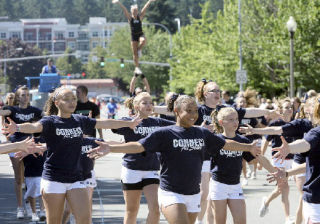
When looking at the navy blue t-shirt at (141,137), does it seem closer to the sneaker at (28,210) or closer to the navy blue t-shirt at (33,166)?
the navy blue t-shirt at (33,166)

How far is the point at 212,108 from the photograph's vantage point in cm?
1030

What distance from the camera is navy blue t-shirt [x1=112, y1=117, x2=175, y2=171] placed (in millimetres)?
9031

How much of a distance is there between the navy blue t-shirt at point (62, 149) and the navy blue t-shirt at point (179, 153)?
46.0 inches

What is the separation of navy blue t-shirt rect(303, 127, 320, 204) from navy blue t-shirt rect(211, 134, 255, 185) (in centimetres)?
179

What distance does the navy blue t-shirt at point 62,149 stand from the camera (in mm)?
8070

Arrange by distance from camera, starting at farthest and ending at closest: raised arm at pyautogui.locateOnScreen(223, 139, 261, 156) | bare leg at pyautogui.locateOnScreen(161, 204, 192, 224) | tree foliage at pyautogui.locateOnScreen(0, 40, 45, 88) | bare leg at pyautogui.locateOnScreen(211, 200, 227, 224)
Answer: tree foliage at pyautogui.locateOnScreen(0, 40, 45, 88) → bare leg at pyautogui.locateOnScreen(211, 200, 227, 224) → raised arm at pyautogui.locateOnScreen(223, 139, 261, 156) → bare leg at pyautogui.locateOnScreen(161, 204, 192, 224)

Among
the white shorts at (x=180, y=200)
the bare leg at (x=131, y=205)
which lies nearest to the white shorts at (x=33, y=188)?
the bare leg at (x=131, y=205)

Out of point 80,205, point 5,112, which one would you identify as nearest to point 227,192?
point 80,205

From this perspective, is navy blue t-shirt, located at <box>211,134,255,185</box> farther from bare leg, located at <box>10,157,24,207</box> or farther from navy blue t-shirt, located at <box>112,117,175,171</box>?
bare leg, located at <box>10,157,24,207</box>

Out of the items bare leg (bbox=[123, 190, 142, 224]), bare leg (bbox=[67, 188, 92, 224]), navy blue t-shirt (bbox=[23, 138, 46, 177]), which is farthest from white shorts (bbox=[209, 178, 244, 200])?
navy blue t-shirt (bbox=[23, 138, 46, 177])

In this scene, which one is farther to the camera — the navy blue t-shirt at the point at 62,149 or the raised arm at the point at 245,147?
the navy blue t-shirt at the point at 62,149

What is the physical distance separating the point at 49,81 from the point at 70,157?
24.3 meters

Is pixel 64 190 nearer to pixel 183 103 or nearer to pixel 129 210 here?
pixel 129 210

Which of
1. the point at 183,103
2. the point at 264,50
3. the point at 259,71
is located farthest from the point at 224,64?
the point at 183,103
